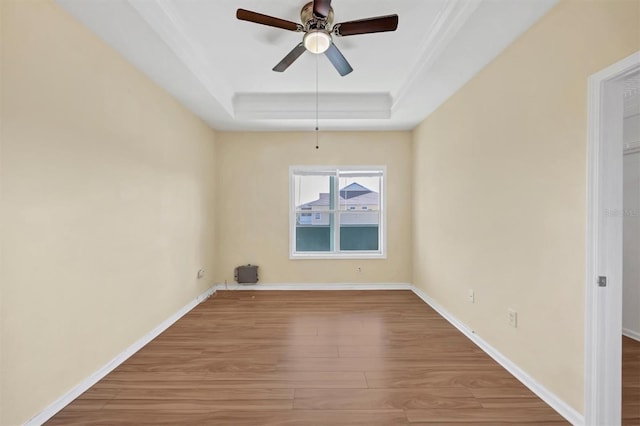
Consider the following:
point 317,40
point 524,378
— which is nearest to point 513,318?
point 524,378

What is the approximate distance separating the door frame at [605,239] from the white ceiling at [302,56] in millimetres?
792

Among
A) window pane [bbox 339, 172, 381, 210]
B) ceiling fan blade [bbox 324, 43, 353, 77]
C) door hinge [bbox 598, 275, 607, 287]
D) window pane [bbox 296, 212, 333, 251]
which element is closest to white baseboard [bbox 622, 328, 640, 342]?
door hinge [bbox 598, 275, 607, 287]

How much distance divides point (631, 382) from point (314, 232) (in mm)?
3755

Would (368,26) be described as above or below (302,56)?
below

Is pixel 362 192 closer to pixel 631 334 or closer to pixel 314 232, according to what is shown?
pixel 314 232

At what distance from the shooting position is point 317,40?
2.14 metres

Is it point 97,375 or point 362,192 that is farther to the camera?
point 362,192

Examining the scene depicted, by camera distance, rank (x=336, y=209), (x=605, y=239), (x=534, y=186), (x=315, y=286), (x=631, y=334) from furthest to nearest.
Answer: (x=336, y=209), (x=315, y=286), (x=631, y=334), (x=534, y=186), (x=605, y=239)

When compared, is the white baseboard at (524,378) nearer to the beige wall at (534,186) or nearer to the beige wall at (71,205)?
the beige wall at (534,186)

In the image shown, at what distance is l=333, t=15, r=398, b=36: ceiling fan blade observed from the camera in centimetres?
198

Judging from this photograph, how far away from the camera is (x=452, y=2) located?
2.11 metres

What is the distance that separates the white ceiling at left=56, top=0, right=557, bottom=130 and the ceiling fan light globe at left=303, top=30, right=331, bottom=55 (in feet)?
1.00

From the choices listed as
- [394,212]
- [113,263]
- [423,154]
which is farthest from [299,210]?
[113,263]

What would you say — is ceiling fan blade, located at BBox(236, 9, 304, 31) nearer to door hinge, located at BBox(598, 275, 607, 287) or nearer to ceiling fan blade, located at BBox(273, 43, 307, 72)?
ceiling fan blade, located at BBox(273, 43, 307, 72)
